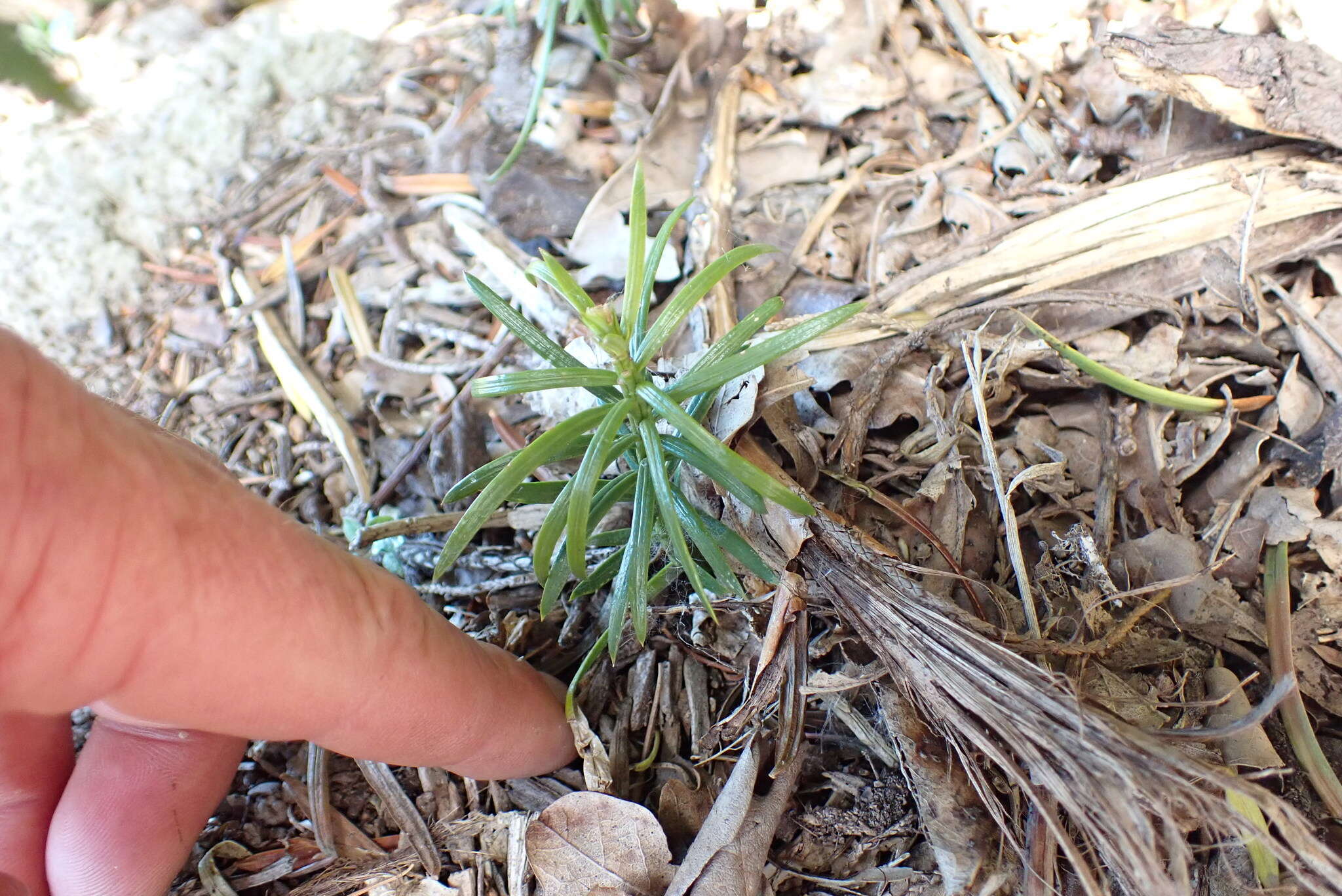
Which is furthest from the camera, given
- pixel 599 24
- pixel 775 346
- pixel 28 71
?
pixel 28 71

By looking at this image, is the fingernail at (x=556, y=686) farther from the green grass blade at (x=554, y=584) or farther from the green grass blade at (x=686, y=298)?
the green grass blade at (x=686, y=298)

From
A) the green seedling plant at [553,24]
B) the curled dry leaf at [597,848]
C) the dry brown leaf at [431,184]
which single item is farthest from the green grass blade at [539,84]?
the curled dry leaf at [597,848]

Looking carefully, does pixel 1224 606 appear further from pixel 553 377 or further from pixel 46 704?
pixel 46 704

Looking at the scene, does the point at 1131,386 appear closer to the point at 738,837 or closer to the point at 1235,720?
the point at 1235,720

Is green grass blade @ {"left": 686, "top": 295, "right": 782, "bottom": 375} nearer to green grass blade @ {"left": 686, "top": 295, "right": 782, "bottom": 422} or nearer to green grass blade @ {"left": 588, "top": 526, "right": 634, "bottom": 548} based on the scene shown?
green grass blade @ {"left": 686, "top": 295, "right": 782, "bottom": 422}

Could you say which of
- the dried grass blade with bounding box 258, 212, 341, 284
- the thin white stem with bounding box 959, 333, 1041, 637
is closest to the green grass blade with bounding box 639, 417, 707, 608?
the thin white stem with bounding box 959, 333, 1041, 637

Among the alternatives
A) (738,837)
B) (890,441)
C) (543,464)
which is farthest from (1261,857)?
(543,464)

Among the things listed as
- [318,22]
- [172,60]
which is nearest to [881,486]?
[318,22]
